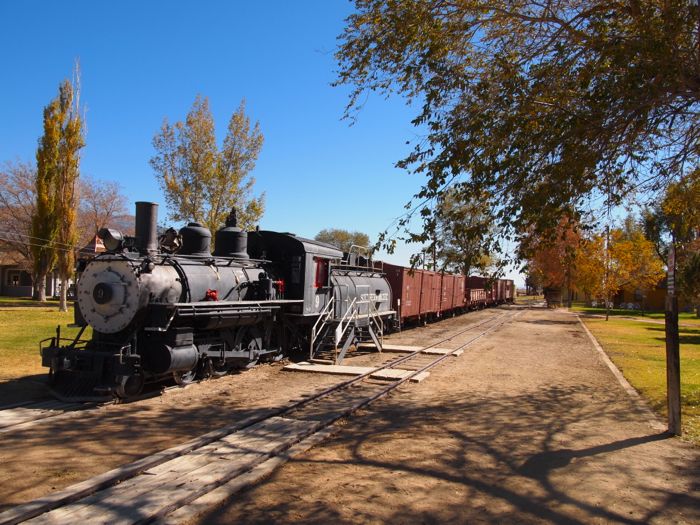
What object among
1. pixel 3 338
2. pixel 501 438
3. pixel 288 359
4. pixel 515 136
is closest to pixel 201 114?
pixel 3 338

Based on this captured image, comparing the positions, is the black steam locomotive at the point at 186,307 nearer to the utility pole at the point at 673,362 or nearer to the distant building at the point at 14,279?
the utility pole at the point at 673,362

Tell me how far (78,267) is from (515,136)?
8.21 m

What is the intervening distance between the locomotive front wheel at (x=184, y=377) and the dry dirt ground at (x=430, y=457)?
24 centimetres

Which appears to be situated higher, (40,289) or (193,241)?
(193,241)

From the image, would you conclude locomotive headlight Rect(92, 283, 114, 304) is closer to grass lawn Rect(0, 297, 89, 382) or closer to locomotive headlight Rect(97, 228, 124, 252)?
locomotive headlight Rect(97, 228, 124, 252)

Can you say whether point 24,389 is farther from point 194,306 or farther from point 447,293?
point 447,293

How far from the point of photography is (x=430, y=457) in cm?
648

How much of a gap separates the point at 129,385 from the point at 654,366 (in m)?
13.1

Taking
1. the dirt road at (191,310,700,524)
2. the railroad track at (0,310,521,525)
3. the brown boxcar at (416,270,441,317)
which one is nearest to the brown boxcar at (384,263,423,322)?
the brown boxcar at (416,270,441,317)

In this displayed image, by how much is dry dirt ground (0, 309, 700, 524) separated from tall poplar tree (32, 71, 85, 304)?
23.4 meters

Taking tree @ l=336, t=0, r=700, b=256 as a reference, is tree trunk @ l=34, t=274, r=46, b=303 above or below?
below

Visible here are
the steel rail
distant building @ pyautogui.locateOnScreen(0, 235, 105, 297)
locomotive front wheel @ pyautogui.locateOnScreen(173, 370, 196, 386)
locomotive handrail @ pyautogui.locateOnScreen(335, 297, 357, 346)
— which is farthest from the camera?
distant building @ pyautogui.locateOnScreen(0, 235, 105, 297)

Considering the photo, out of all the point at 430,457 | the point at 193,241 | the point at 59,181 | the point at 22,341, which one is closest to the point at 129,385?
the point at 193,241

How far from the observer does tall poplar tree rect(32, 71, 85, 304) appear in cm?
2880
